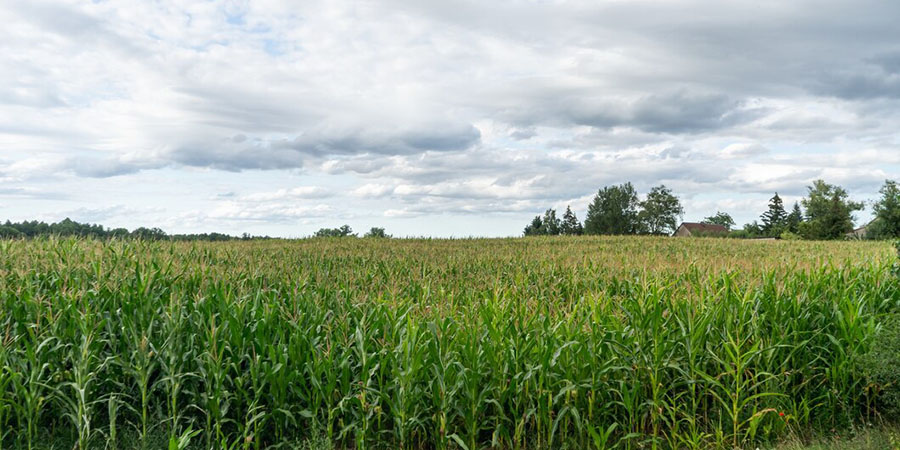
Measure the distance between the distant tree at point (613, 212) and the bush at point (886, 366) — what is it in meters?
80.9

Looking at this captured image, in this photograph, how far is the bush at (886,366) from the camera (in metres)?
7.71

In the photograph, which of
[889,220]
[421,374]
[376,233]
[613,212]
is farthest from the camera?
[613,212]

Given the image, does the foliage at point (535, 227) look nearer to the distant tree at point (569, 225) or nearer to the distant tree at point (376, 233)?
the distant tree at point (569, 225)

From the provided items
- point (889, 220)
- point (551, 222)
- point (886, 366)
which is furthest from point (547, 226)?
point (886, 366)

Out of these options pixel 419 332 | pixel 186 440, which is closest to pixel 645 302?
pixel 419 332

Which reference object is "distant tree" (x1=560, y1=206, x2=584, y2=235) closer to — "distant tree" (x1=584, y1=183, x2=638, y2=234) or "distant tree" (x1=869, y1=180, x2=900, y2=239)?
"distant tree" (x1=584, y1=183, x2=638, y2=234)

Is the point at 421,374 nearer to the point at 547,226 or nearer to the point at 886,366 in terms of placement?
the point at 886,366

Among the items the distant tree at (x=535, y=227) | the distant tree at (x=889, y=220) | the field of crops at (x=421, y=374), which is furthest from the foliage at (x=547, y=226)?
the field of crops at (x=421, y=374)

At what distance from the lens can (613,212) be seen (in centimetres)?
9125

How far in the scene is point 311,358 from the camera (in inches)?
289

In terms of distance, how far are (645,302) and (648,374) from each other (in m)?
1.39

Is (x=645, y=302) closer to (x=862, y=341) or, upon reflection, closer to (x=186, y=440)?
(x=862, y=341)

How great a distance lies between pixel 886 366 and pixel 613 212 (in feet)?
283

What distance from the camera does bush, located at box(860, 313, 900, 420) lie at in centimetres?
771
